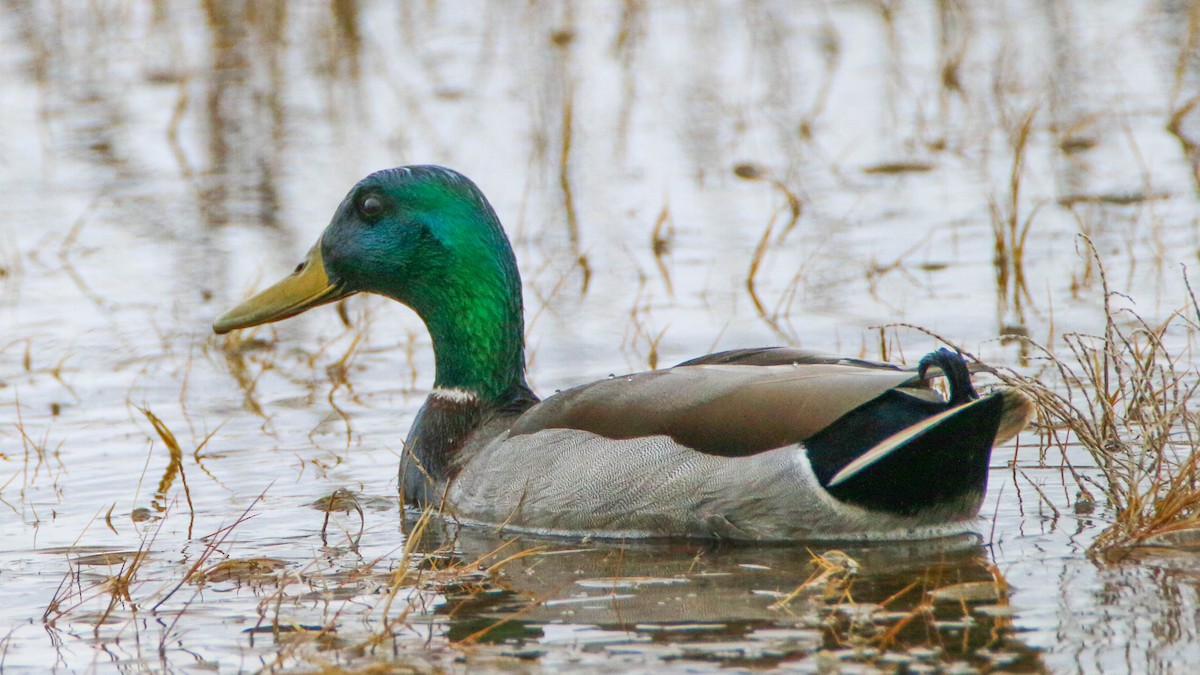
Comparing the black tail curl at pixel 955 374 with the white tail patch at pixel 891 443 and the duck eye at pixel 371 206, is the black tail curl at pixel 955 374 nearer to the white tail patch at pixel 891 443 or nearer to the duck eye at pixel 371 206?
the white tail patch at pixel 891 443

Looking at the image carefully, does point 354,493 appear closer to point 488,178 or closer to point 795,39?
point 488,178

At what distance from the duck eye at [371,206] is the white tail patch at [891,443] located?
6.81 feet

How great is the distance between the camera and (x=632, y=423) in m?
5.54

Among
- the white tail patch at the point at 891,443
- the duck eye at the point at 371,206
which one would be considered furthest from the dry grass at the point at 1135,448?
the duck eye at the point at 371,206

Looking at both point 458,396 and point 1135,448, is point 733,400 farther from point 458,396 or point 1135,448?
point 1135,448

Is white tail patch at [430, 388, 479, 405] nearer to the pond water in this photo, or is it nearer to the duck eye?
the pond water

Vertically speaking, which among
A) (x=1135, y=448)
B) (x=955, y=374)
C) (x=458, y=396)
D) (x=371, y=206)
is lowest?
(x=1135, y=448)

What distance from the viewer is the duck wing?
5137 mm

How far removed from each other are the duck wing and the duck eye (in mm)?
1065

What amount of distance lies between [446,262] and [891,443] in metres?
2.02

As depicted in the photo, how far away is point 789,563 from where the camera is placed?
5.23 m

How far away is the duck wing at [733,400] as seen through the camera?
202 inches

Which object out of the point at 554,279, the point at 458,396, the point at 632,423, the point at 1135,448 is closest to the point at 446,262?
the point at 458,396

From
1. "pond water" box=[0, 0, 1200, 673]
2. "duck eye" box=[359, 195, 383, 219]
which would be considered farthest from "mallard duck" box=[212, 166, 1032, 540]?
"pond water" box=[0, 0, 1200, 673]
